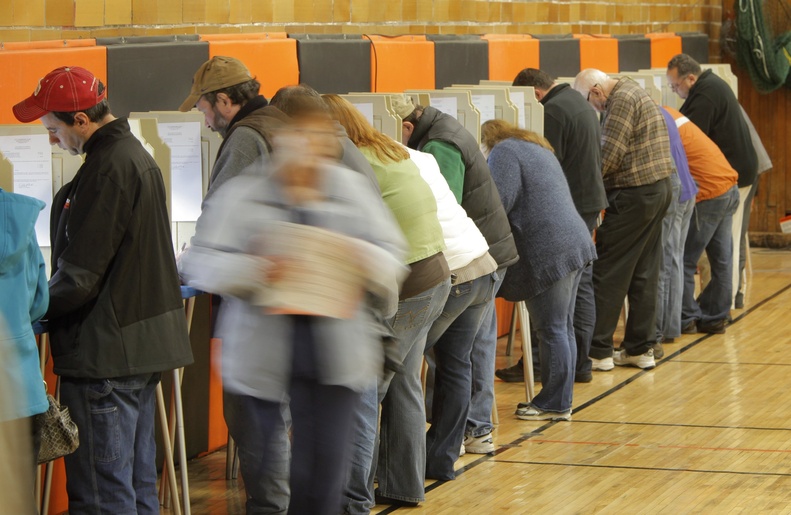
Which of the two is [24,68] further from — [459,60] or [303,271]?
[459,60]

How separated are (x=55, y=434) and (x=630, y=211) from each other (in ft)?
11.9

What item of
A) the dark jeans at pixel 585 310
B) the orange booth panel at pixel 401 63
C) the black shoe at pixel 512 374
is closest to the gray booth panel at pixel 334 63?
the orange booth panel at pixel 401 63

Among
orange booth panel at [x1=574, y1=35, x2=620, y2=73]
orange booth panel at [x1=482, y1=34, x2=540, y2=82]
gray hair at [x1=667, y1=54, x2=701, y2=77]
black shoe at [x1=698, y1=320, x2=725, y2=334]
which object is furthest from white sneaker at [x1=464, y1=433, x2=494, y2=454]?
orange booth panel at [x1=574, y1=35, x2=620, y2=73]

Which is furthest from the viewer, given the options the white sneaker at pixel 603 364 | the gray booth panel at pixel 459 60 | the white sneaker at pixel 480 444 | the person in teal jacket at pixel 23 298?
the gray booth panel at pixel 459 60

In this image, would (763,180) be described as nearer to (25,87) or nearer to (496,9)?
(496,9)

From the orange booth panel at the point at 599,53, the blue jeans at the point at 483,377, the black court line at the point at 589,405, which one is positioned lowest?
the black court line at the point at 589,405

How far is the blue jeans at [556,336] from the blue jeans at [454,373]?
61cm

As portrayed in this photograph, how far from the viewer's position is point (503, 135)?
203 inches

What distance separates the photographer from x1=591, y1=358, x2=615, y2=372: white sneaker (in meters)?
6.59

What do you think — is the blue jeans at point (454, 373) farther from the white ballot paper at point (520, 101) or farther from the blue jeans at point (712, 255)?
the blue jeans at point (712, 255)

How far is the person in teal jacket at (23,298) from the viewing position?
3.18 meters

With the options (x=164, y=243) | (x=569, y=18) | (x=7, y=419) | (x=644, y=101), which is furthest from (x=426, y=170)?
(x=569, y=18)

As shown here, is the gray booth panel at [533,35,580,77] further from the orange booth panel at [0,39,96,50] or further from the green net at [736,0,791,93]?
the orange booth panel at [0,39,96,50]

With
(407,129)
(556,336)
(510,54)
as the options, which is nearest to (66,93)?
(407,129)
